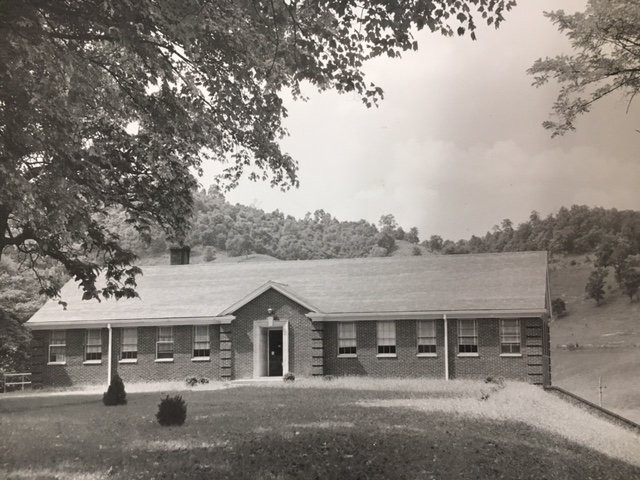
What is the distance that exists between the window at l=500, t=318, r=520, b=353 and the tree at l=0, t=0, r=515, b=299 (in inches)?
550

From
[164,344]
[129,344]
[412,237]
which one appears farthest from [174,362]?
[412,237]

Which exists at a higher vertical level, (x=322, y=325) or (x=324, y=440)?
(x=322, y=325)

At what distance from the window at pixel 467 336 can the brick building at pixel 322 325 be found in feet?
0.13

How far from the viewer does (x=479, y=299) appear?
27.6 metres

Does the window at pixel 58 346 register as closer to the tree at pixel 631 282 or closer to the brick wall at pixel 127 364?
the brick wall at pixel 127 364

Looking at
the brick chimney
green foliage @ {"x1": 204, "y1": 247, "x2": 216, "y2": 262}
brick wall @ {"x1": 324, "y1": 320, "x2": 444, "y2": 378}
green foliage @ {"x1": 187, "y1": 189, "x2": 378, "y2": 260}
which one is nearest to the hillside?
brick wall @ {"x1": 324, "y1": 320, "x2": 444, "y2": 378}

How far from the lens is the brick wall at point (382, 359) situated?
27.9 meters

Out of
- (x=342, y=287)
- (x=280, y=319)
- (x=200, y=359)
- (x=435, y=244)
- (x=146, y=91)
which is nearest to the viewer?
(x=146, y=91)

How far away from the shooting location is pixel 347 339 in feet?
94.9

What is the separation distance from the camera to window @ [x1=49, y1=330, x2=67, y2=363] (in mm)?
31594

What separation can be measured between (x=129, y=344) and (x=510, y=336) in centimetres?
1656

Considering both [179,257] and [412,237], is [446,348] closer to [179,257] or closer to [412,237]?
[179,257]

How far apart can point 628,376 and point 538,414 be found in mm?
21497

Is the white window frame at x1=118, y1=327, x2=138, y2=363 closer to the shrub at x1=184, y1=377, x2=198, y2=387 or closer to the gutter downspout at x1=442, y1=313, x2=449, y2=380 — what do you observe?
the shrub at x1=184, y1=377, x2=198, y2=387
